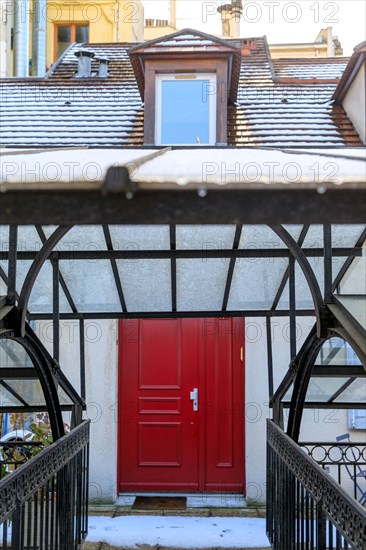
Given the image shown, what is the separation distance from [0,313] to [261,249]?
7.15ft

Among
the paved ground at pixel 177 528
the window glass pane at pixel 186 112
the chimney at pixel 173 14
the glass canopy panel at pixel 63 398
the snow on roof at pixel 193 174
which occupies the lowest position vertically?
the paved ground at pixel 177 528

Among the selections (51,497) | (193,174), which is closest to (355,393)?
(51,497)

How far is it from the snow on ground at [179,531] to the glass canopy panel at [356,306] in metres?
3.87

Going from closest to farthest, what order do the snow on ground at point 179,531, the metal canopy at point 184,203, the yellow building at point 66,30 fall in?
1. the metal canopy at point 184,203
2. the snow on ground at point 179,531
3. the yellow building at point 66,30

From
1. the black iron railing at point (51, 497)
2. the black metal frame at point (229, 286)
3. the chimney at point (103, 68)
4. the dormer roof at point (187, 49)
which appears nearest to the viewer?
the black iron railing at point (51, 497)

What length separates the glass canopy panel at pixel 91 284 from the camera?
18.0 ft

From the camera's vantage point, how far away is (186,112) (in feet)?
31.0

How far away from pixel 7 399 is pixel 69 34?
12363 millimetres

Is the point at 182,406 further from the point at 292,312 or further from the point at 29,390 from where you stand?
the point at 292,312

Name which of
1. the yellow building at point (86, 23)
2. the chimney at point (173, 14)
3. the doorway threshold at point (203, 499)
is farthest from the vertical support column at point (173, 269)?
the chimney at point (173, 14)

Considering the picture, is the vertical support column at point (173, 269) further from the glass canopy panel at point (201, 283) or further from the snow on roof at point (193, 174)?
the snow on roof at point (193, 174)

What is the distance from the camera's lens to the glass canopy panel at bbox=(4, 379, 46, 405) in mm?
5586

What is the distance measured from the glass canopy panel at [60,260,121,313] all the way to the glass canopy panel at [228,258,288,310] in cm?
102

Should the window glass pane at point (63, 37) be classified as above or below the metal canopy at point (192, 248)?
above
